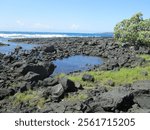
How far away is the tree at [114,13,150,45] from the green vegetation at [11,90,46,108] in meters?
31.8

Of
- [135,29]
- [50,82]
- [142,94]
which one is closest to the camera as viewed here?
[142,94]

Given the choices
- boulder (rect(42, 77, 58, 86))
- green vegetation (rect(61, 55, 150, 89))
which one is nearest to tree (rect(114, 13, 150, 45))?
green vegetation (rect(61, 55, 150, 89))

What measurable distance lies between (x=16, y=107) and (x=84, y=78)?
10.9m

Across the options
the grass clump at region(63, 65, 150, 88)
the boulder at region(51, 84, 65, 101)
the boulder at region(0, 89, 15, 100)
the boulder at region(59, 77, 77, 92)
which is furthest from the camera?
the grass clump at region(63, 65, 150, 88)

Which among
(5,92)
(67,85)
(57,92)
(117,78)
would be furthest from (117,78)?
(5,92)

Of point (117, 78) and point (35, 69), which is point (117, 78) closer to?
point (117, 78)

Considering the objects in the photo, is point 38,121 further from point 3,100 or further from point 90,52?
point 90,52

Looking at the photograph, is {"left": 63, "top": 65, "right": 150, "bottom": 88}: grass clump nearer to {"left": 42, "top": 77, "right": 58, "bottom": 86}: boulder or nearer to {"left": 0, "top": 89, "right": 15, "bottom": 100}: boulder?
{"left": 42, "top": 77, "right": 58, "bottom": 86}: boulder

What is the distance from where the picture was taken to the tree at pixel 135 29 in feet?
184

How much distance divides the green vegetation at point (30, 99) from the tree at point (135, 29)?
31846mm

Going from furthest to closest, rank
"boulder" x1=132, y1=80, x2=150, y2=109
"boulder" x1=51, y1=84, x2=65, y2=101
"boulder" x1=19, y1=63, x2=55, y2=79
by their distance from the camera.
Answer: "boulder" x1=19, y1=63, x2=55, y2=79
"boulder" x1=51, y1=84, x2=65, y2=101
"boulder" x1=132, y1=80, x2=150, y2=109

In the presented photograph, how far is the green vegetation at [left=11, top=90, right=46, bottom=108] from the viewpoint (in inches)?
1005

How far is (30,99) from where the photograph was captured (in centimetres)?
2683

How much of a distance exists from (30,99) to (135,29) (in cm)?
3614
